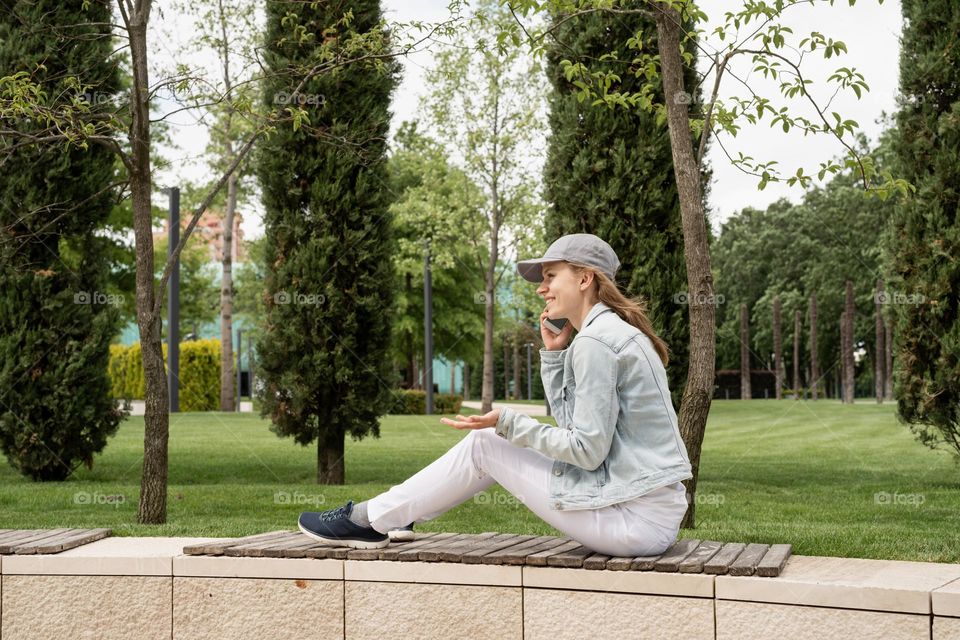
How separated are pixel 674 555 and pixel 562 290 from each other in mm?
1319

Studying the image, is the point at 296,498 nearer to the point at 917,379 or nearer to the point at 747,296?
the point at 917,379

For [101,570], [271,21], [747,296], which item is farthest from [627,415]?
[747,296]

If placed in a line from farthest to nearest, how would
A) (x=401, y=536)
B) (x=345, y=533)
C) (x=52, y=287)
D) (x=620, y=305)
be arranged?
(x=52, y=287) → (x=401, y=536) → (x=345, y=533) → (x=620, y=305)

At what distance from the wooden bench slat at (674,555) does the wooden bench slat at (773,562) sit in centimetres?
34

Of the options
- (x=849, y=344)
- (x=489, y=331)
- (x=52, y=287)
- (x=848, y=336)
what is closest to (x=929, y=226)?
(x=52, y=287)

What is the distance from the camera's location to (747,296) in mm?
62688

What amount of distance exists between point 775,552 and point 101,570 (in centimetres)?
336

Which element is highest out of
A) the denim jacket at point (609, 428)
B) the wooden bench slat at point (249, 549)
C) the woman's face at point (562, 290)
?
the woman's face at point (562, 290)

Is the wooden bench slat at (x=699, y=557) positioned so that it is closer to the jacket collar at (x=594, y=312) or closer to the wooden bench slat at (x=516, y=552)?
the wooden bench slat at (x=516, y=552)

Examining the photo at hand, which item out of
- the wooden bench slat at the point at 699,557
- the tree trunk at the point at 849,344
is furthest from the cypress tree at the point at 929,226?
the tree trunk at the point at 849,344

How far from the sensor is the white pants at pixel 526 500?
14.7 ft

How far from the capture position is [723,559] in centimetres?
452

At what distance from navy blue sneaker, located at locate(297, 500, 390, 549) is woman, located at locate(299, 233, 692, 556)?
10 centimetres

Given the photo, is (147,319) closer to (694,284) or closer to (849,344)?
(694,284)
